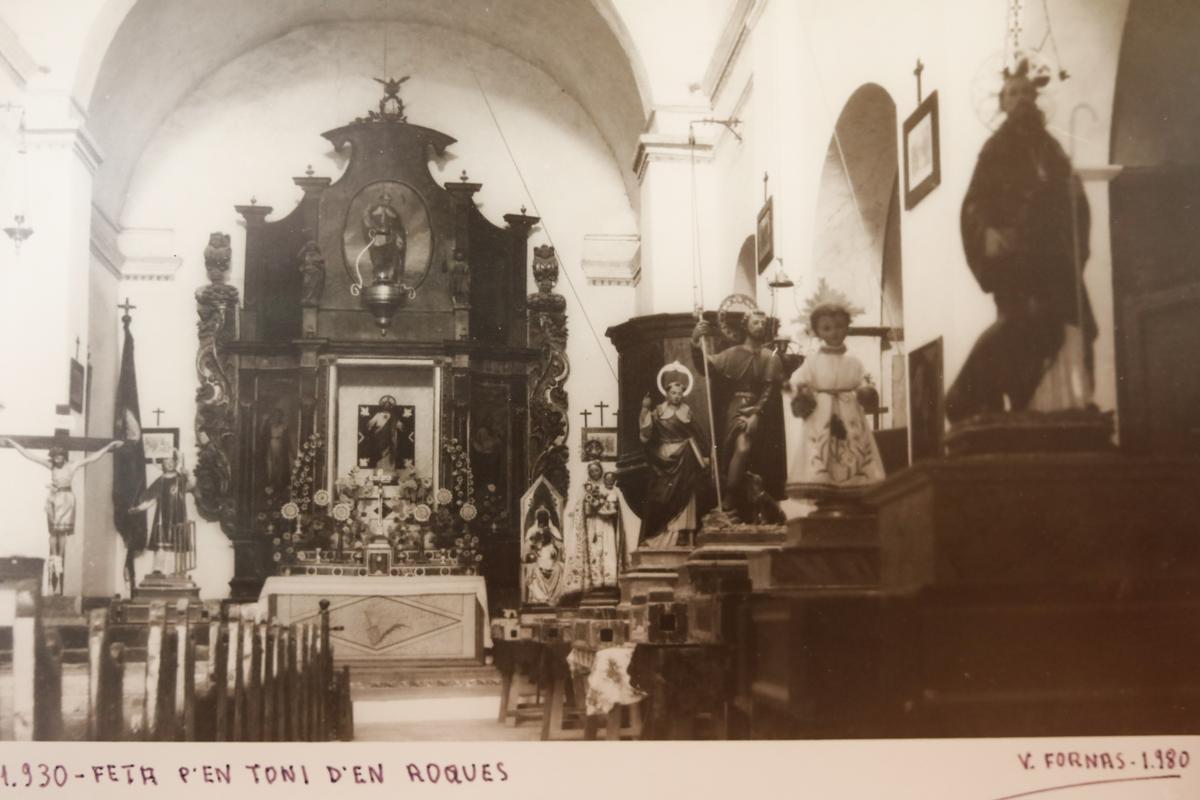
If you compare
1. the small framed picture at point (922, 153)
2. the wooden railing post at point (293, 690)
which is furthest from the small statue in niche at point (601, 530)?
the small framed picture at point (922, 153)

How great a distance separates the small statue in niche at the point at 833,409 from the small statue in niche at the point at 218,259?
6.12ft

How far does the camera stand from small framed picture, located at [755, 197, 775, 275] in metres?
4.50

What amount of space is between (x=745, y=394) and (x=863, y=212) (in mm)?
742

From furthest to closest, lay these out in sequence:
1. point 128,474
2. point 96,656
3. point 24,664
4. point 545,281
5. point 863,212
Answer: point 545,281 → point 863,212 → point 128,474 → point 24,664 → point 96,656

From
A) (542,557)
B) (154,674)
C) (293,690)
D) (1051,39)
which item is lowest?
(293,690)

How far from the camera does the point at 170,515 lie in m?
4.17

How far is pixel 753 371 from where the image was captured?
4.24 m

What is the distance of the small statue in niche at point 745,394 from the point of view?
420cm

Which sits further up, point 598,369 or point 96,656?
point 598,369

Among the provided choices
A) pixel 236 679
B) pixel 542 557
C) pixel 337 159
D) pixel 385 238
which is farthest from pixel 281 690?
pixel 337 159

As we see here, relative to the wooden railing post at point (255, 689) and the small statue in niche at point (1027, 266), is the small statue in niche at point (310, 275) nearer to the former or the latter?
the wooden railing post at point (255, 689)

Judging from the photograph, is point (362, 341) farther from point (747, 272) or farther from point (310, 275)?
point (747, 272)

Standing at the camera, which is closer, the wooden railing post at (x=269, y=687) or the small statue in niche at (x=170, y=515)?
the wooden railing post at (x=269, y=687)

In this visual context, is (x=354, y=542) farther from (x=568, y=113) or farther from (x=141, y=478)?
(x=568, y=113)
